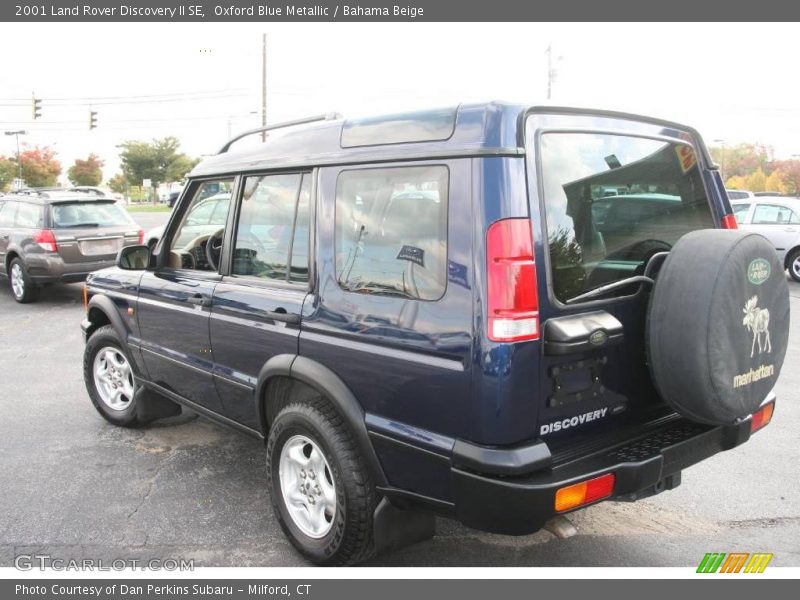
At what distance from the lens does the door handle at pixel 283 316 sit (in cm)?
299

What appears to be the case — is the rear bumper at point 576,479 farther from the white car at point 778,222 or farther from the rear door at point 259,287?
the white car at point 778,222

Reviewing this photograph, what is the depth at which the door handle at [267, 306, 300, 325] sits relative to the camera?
9.80 ft

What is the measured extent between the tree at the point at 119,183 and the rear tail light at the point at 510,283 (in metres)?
71.0

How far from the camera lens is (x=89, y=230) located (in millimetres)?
10141

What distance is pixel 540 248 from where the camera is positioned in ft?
7.80

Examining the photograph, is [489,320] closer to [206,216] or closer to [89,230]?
[206,216]

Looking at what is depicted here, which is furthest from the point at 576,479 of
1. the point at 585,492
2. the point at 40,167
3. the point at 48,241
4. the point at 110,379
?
the point at 40,167

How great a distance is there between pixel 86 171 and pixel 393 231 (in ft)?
234

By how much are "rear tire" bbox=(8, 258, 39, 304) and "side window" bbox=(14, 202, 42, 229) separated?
602 millimetres

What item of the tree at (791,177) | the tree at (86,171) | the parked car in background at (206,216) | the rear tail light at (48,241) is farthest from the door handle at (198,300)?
the tree at (791,177)

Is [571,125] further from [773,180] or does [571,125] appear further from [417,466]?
[773,180]

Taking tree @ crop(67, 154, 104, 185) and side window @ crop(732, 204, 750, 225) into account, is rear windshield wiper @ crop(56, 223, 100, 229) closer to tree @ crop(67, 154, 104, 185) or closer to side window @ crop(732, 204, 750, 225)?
side window @ crop(732, 204, 750, 225)

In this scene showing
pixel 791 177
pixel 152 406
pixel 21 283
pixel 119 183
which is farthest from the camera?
pixel 119 183

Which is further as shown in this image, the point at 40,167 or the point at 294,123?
the point at 40,167
